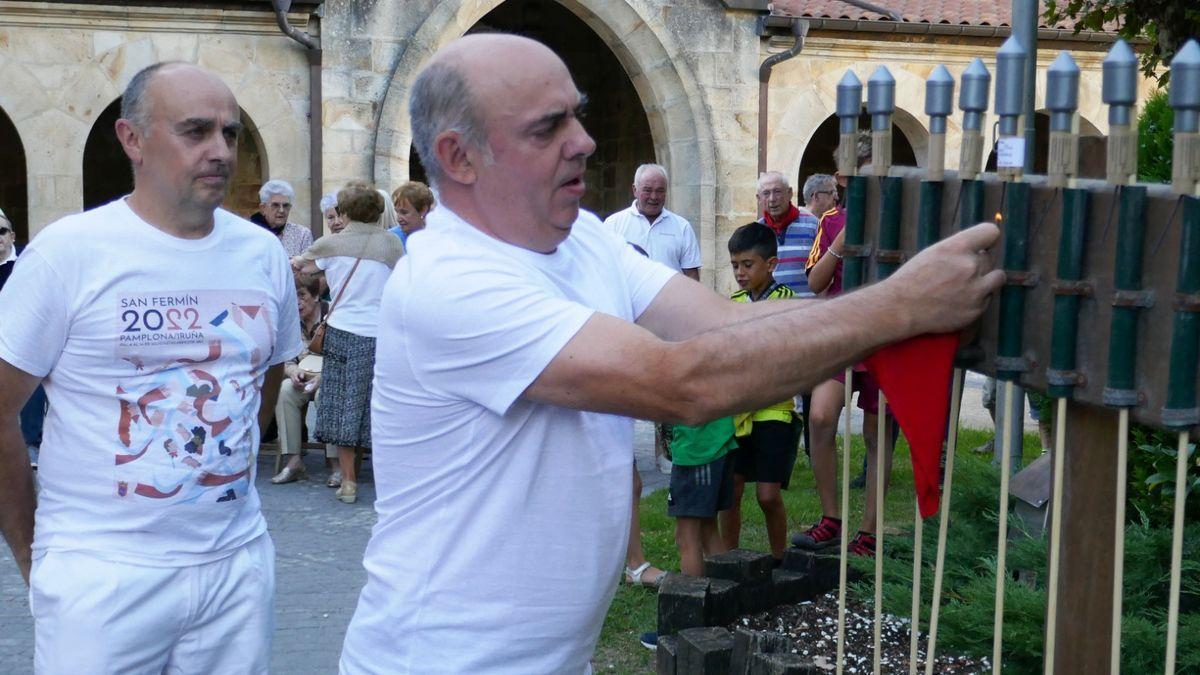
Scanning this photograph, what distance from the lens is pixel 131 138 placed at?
124 inches

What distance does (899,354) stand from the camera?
2.03m

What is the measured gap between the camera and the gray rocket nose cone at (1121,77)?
5.80 feet

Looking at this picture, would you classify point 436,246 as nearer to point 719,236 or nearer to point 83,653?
point 83,653

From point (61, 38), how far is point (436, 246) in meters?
12.8

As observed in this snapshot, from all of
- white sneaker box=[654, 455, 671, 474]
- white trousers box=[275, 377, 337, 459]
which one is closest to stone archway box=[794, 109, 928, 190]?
white sneaker box=[654, 455, 671, 474]

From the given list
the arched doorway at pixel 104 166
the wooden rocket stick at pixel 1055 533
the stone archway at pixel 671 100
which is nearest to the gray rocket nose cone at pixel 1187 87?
the wooden rocket stick at pixel 1055 533

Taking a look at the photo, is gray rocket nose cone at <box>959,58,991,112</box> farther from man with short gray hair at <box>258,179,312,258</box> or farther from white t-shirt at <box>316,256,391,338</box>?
man with short gray hair at <box>258,179,312,258</box>

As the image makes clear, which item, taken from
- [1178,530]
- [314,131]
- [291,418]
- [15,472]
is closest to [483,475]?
[1178,530]

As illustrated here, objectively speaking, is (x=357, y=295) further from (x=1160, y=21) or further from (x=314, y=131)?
(x=314, y=131)

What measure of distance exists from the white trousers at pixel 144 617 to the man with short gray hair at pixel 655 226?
5896mm

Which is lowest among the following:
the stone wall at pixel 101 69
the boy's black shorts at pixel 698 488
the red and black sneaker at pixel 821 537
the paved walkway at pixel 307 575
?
the paved walkway at pixel 307 575

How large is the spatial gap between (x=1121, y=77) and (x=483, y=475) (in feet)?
3.39

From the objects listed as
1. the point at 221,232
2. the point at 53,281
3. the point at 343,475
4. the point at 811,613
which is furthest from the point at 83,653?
the point at 343,475

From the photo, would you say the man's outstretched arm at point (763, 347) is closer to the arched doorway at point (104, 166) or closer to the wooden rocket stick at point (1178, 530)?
the wooden rocket stick at point (1178, 530)
